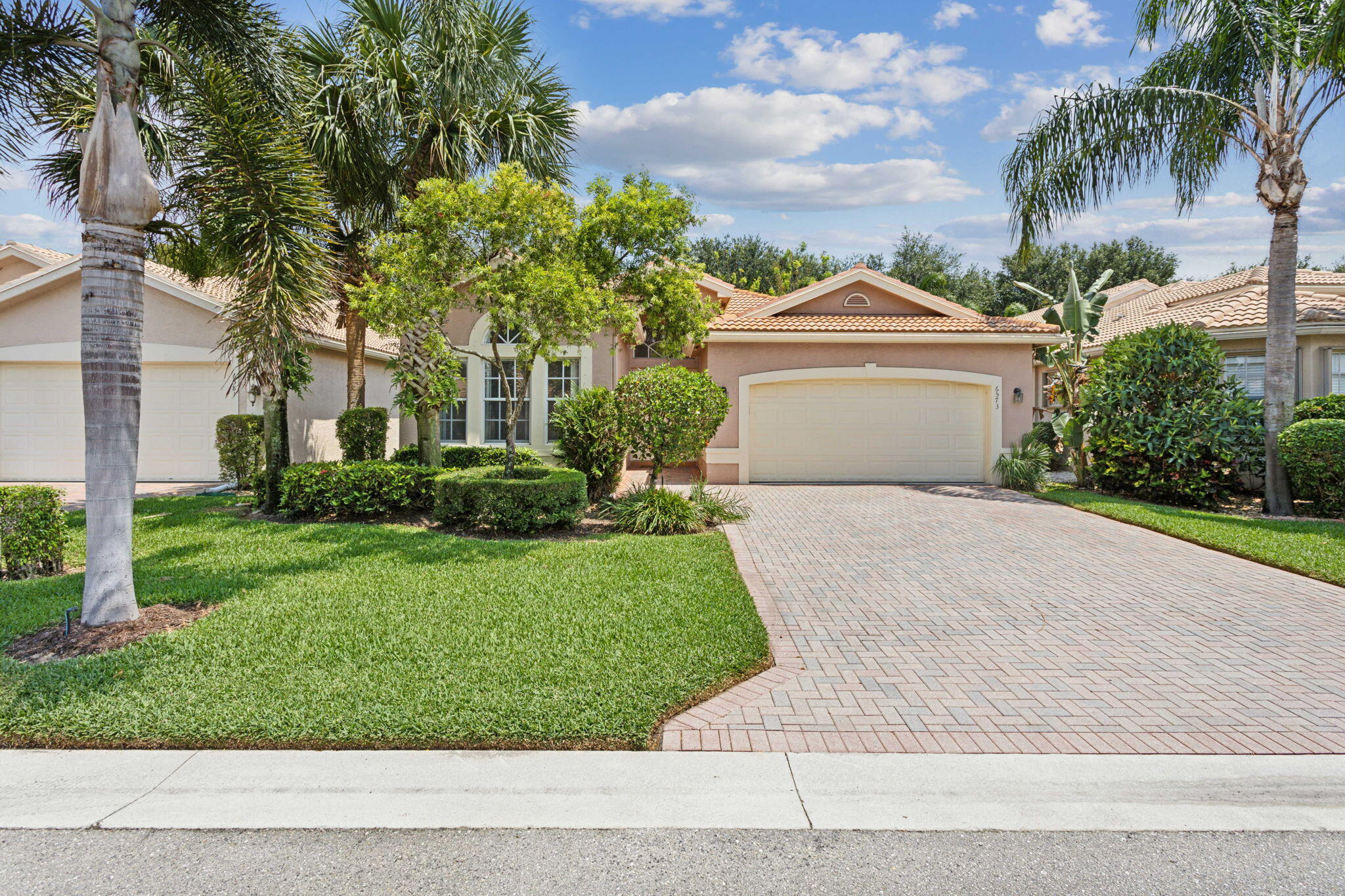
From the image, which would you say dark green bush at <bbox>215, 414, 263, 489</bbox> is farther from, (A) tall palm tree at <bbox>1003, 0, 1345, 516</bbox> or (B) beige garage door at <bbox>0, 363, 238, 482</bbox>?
(A) tall palm tree at <bbox>1003, 0, 1345, 516</bbox>

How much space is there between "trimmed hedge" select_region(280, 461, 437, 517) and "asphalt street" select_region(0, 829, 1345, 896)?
748 centimetres

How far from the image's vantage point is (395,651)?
18.2 ft

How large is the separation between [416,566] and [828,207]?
117ft

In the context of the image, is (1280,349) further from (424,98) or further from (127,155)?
(127,155)

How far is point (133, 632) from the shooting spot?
5.79m

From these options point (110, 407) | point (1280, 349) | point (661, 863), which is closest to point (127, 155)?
point (110, 407)

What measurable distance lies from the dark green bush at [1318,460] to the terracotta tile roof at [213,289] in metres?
15.1

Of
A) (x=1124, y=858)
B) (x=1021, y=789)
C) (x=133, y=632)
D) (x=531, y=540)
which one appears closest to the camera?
(x=1124, y=858)

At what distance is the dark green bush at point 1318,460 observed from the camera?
1149 cm

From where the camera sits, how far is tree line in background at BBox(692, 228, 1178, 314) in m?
37.5

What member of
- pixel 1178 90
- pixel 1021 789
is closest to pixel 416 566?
pixel 1021 789

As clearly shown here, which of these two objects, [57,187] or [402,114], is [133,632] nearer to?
[57,187]

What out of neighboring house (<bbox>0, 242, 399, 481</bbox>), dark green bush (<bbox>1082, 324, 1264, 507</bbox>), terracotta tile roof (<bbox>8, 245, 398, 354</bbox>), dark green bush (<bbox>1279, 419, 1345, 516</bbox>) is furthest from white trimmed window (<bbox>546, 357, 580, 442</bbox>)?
dark green bush (<bbox>1279, 419, 1345, 516</bbox>)

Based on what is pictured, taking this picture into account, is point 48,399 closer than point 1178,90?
No
